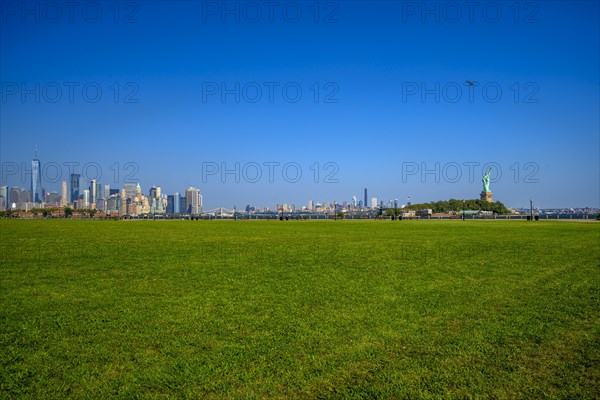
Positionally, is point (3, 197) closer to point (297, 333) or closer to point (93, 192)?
point (93, 192)

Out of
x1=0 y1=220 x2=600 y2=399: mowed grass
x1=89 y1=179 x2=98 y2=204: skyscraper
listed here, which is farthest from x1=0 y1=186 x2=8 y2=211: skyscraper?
x1=0 y1=220 x2=600 y2=399: mowed grass

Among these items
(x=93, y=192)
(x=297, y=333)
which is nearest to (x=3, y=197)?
(x=93, y=192)

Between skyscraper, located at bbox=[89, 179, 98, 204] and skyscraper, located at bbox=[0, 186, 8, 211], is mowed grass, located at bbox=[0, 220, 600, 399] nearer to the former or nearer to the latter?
skyscraper, located at bbox=[0, 186, 8, 211]

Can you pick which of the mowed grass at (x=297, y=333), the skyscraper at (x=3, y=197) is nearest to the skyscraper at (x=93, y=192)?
the skyscraper at (x=3, y=197)

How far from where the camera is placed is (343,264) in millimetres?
12578

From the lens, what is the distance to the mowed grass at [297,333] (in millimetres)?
4105

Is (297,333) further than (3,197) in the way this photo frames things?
No

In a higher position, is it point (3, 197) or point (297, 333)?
point (3, 197)

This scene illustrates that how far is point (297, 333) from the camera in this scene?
5645mm

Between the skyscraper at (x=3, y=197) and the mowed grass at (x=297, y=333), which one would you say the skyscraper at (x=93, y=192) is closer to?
the skyscraper at (x=3, y=197)

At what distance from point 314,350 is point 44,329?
11.8 ft

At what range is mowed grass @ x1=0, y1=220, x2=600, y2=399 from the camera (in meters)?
4.11

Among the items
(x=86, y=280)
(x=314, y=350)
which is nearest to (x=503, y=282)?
(x=314, y=350)

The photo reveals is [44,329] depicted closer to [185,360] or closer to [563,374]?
[185,360]
